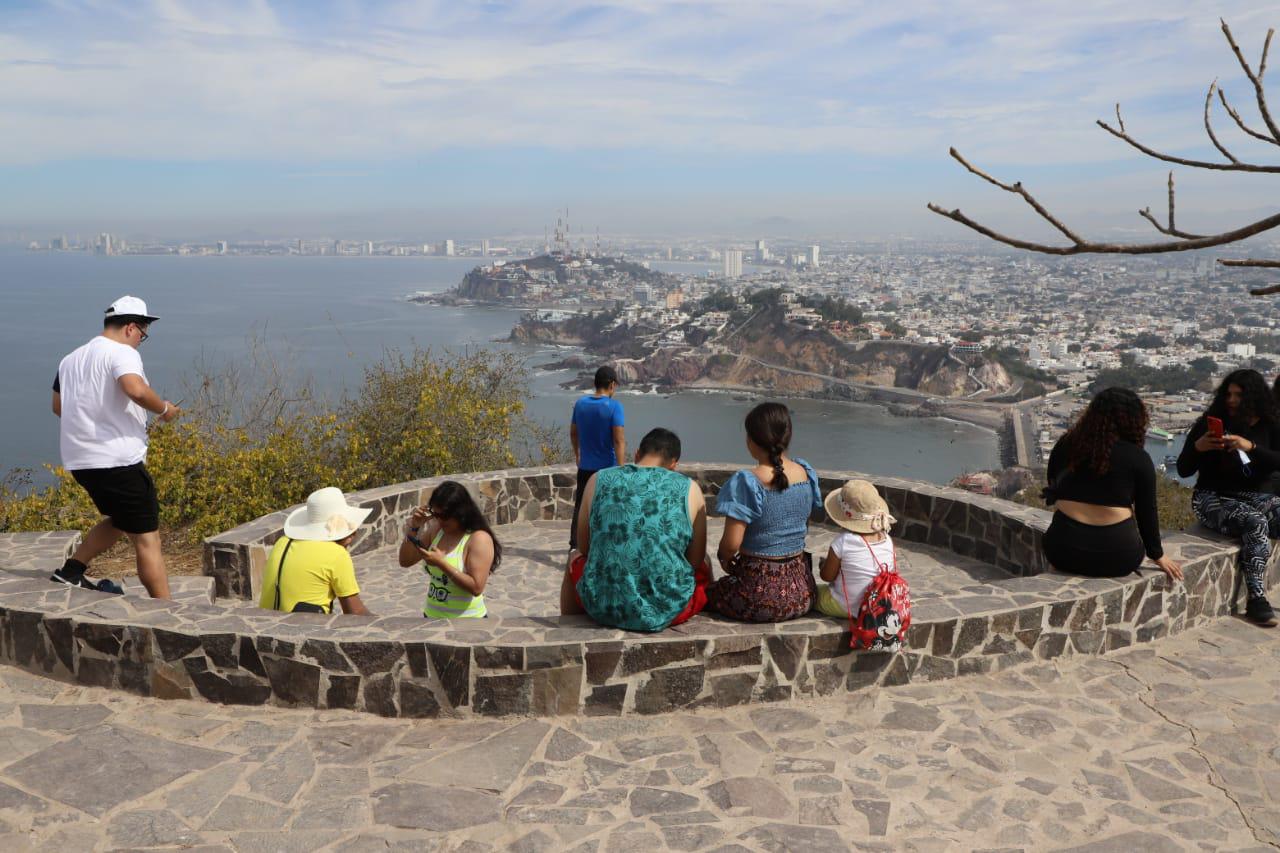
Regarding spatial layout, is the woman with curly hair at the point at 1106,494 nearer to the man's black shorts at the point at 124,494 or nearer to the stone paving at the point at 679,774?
the stone paving at the point at 679,774

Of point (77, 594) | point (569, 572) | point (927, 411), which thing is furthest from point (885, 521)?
point (927, 411)

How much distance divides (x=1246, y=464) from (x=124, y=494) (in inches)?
247

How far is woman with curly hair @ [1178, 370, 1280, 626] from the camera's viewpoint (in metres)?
5.41

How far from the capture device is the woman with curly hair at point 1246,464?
17.7 feet

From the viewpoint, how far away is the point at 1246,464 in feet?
18.0

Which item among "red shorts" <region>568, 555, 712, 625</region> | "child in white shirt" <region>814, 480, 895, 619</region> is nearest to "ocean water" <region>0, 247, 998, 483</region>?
"red shorts" <region>568, 555, 712, 625</region>

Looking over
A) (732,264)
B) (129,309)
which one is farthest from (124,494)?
(732,264)

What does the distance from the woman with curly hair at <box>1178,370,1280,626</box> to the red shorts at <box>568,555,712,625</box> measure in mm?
3166

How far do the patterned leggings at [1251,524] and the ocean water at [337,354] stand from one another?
11173 millimetres

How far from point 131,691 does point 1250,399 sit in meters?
6.14

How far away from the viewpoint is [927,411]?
5019 cm

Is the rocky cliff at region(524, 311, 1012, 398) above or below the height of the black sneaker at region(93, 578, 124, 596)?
below

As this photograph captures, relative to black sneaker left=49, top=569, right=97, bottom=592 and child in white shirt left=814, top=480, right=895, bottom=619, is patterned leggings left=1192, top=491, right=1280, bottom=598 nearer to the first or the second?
child in white shirt left=814, top=480, right=895, bottom=619

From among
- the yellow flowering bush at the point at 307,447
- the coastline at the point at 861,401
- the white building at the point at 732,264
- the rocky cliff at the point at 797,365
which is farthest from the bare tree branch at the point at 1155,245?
the white building at the point at 732,264
